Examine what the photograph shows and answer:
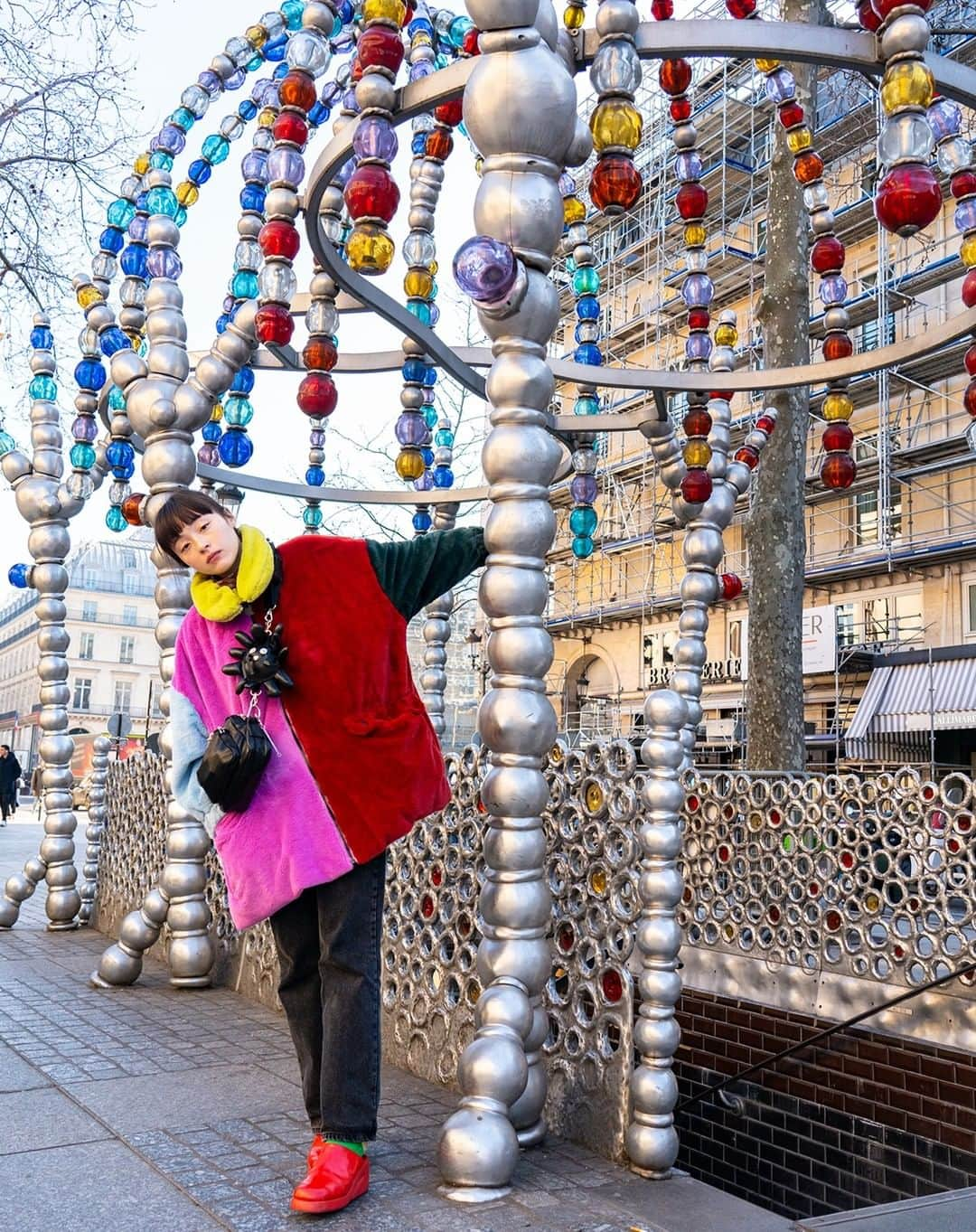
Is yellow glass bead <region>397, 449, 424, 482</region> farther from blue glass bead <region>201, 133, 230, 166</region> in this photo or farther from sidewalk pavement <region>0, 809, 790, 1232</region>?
sidewalk pavement <region>0, 809, 790, 1232</region>

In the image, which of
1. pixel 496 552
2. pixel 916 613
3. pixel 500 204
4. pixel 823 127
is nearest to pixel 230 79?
pixel 500 204

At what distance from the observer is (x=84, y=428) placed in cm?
685

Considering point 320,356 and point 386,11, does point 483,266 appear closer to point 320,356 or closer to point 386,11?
point 386,11

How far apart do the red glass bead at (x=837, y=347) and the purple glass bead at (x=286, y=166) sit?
234 cm

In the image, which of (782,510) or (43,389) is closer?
(43,389)

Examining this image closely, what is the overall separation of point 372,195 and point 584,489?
3.12 m

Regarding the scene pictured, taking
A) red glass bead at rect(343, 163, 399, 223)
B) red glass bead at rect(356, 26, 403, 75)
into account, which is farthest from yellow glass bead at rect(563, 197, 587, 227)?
red glass bead at rect(343, 163, 399, 223)

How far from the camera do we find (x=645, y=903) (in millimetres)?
3363

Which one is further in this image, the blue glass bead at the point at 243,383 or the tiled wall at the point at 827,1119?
the blue glass bead at the point at 243,383

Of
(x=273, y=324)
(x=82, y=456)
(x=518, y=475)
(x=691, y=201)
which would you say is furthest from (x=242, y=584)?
(x=82, y=456)

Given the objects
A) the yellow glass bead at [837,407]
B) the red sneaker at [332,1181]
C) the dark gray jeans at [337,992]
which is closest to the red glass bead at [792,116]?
the yellow glass bead at [837,407]

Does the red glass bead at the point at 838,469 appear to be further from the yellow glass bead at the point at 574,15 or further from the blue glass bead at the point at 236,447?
the blue glass bead at the point at 236,447

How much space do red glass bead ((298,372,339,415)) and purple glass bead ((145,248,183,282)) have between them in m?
1.46

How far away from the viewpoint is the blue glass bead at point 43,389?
7.18 meters
